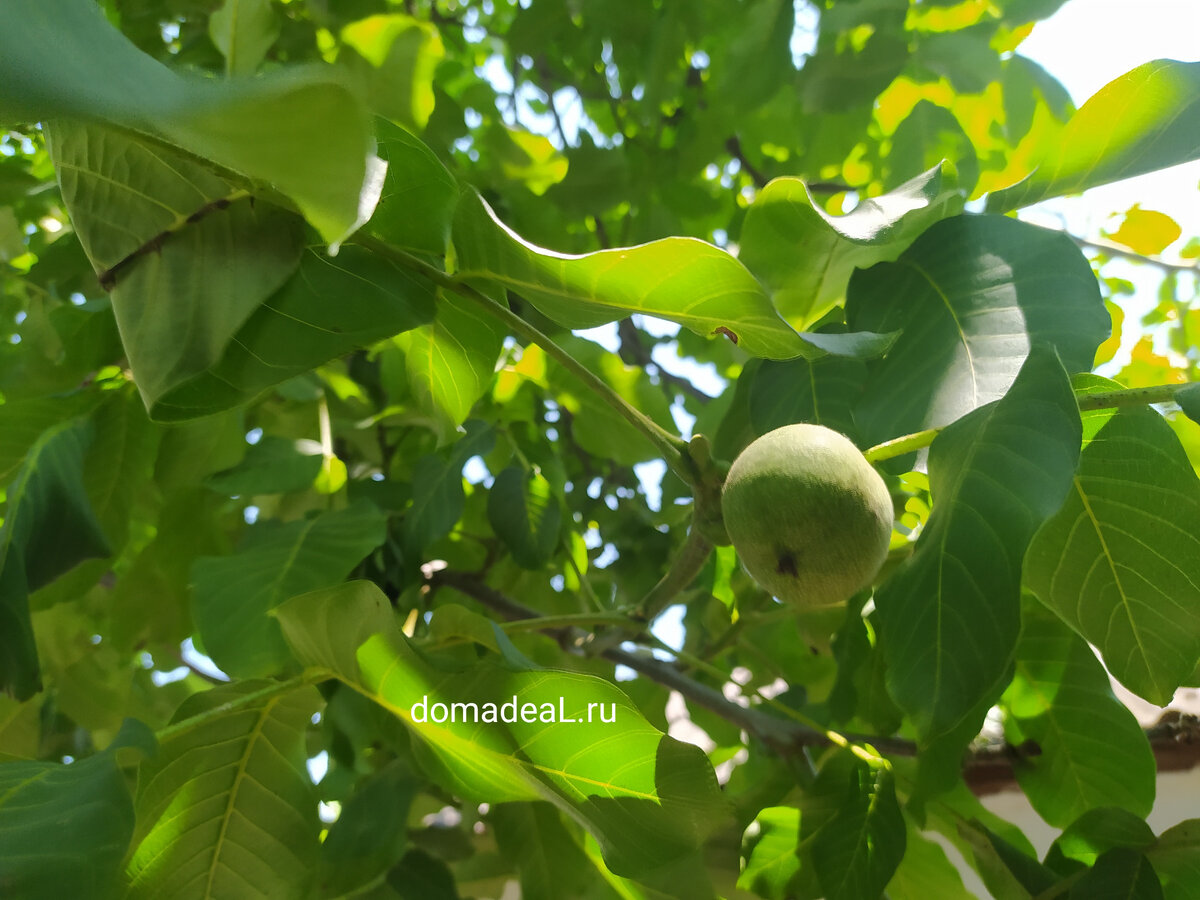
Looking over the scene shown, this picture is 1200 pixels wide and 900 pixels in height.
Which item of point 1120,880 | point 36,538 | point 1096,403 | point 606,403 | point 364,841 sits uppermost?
point 606,403

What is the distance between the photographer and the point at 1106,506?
1.51 ft

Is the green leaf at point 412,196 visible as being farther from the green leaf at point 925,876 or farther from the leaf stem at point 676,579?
the green leaf at point 925,876

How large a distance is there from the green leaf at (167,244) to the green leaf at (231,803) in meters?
0.26

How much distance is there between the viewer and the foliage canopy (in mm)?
385

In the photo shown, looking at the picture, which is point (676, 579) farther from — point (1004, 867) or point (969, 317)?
point (1004, 867)

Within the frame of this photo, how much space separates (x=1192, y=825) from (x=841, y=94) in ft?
2.38

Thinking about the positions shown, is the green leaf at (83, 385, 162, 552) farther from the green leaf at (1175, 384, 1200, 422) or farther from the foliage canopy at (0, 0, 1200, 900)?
the green leaf at (1175, 384, 1200, 422)

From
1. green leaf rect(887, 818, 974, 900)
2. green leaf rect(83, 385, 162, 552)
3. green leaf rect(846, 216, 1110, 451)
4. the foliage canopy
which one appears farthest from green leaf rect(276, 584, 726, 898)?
green leaf rect(83, 385, 162, 552)

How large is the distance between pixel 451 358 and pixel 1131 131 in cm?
43

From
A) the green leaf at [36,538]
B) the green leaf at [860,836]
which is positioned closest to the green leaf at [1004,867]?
the green leaf at [860,836]

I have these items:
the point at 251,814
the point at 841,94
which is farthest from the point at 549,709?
the point at 841,94

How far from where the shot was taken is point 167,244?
407 millimetres

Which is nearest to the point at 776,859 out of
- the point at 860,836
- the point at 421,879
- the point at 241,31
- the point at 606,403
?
the point at 860,836

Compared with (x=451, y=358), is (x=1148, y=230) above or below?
above
